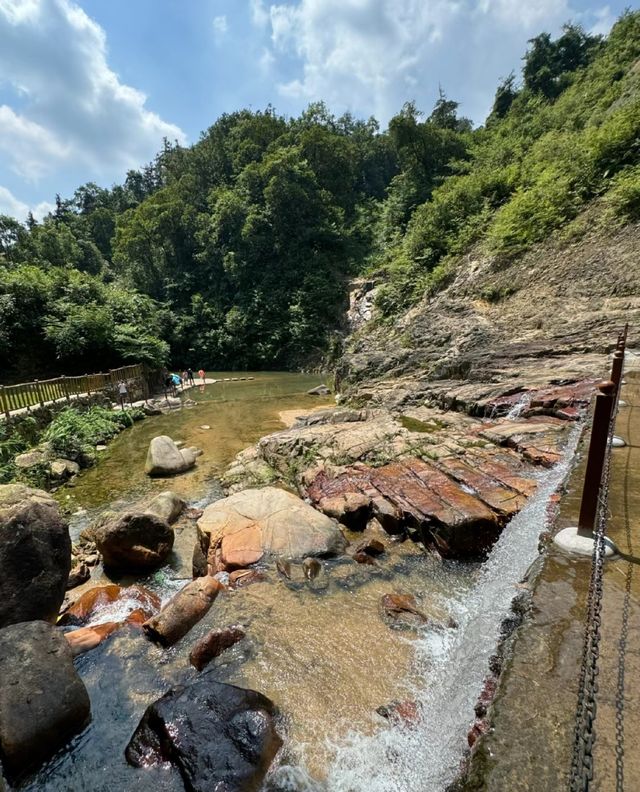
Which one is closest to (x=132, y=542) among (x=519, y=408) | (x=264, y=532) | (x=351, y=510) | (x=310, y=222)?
(x=264, y=532)

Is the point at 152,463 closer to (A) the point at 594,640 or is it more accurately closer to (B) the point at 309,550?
(B) the point at 309,550

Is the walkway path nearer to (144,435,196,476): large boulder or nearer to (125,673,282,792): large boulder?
(125,673,282,792): large boulder

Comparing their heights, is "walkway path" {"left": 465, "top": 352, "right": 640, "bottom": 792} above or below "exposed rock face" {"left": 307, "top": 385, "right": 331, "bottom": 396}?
above

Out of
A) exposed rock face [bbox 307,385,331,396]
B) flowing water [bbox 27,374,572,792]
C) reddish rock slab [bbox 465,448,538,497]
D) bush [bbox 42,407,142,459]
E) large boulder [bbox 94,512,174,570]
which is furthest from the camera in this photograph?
exposed rock face [bbox 307,385,331,396]

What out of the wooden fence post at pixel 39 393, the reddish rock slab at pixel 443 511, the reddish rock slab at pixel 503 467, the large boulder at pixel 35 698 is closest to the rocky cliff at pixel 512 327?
the reddish rock slab at pixel 503 467

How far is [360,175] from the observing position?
5281cm

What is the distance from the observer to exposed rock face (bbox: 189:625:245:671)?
13.1 feet

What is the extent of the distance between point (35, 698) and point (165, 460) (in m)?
6.71

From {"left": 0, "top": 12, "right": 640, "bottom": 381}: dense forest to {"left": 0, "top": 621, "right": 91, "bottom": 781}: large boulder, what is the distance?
17883mm

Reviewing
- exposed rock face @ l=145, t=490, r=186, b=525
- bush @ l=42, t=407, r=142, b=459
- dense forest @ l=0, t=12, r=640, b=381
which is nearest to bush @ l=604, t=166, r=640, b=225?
dense forest @ l=0, t=12, r=640, b=381

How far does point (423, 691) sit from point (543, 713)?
1.76 m

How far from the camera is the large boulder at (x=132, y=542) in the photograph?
19.3ft

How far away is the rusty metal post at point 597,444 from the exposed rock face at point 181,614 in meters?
4.15

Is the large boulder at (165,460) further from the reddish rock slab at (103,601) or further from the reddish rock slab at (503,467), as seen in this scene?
the reddish rock slab at (503,467)
